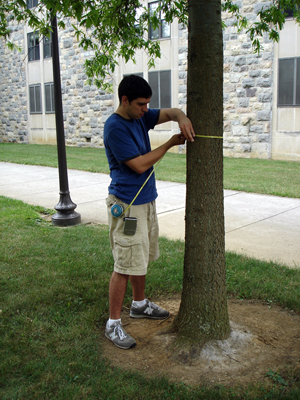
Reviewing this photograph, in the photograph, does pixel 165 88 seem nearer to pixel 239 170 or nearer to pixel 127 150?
pixel 239 170

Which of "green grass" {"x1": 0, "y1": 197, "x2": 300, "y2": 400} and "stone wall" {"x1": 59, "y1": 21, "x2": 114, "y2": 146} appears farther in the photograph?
"stone wall" {"x1": 59, "y1": 21, "x2": 114, "y2": 146}

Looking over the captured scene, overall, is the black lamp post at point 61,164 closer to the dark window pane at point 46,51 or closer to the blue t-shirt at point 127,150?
the blue t-shirt at point 127,150

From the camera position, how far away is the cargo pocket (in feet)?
9.72

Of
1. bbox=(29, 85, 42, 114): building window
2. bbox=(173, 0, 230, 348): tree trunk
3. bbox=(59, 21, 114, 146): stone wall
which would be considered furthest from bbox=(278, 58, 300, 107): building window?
bbox=(29, 85, 42, 114): building window

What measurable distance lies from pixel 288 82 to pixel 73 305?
36.0 feet

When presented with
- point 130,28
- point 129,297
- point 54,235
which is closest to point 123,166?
point 129,297

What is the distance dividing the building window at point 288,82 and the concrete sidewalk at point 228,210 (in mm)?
5503

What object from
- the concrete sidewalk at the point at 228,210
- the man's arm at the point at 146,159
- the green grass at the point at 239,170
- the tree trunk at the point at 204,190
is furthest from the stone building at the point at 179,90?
the man's arm at the point at 146,159

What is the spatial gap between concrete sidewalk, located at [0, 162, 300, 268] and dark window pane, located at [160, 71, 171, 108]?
5.96 m

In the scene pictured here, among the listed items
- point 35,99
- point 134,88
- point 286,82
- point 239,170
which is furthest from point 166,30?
point 134,88

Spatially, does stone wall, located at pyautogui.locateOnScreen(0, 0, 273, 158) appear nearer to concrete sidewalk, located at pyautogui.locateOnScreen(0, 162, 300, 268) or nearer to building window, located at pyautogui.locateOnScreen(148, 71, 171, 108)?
building window, located at pyautogui.locateOnScreen(148, 71, 171, 108)

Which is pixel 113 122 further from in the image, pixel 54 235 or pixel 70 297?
pixel 54 235

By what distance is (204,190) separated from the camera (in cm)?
279

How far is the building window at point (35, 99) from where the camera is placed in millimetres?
21203
